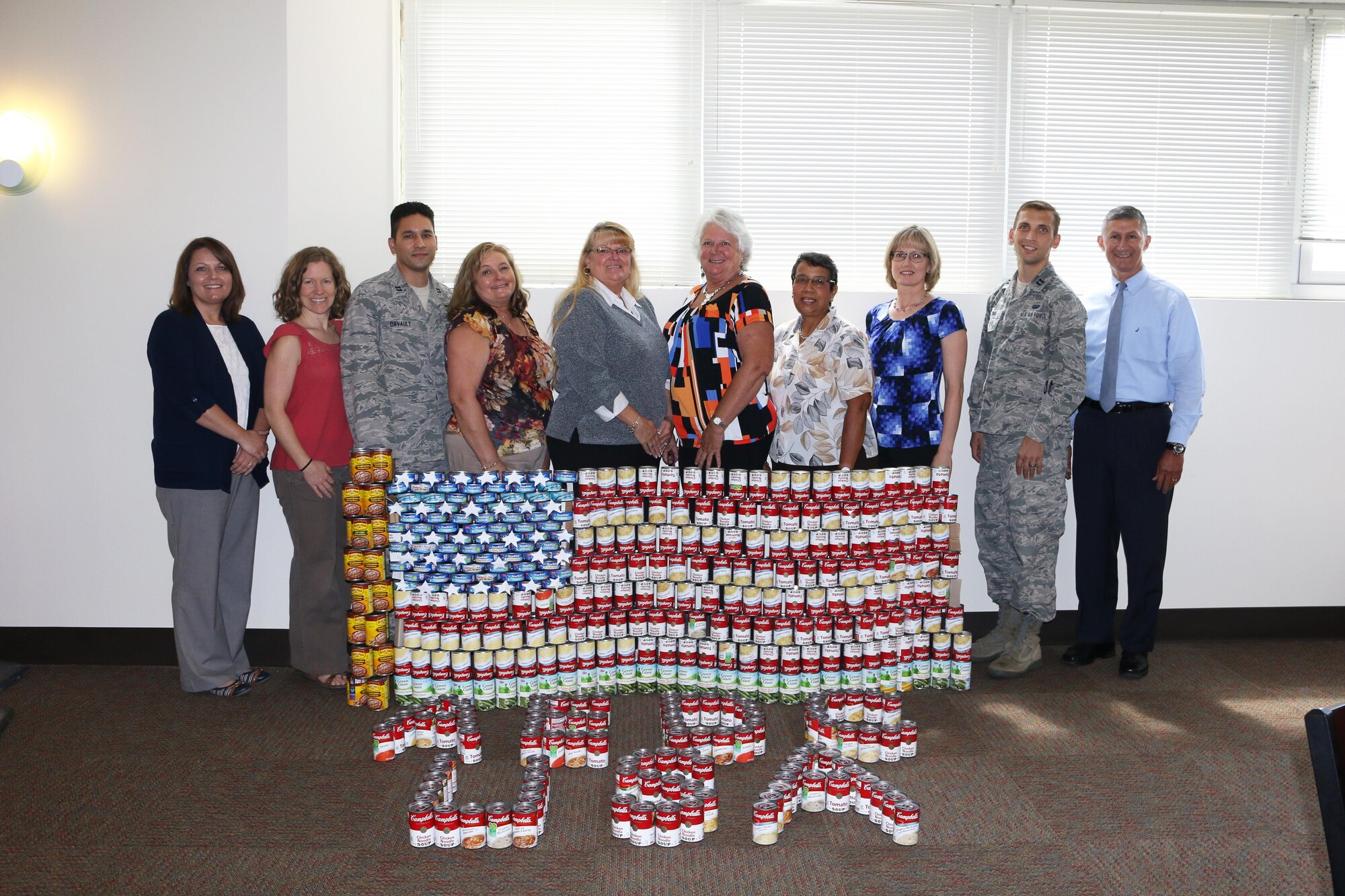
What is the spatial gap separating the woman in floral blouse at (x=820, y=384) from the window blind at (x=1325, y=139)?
Result: 2.55 meters

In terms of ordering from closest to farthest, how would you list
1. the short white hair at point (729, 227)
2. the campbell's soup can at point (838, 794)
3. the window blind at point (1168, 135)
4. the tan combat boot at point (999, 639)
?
the campbell's soup can at point (838, 794) < the short white hair at point (729, 227) < the tan combat boot at point (999, 639) < the window blind at point (1168, 135)

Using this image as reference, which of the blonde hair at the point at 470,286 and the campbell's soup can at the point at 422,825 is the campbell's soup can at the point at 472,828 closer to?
the campbell's soup can at the point at 422,825

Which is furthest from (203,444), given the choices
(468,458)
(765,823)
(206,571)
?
(765,823)

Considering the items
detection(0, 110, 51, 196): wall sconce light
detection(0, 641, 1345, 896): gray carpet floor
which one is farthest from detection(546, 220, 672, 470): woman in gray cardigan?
detection(0, 110, 51, 196): wall sconce light

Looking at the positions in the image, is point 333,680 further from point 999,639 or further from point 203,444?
point 999,639

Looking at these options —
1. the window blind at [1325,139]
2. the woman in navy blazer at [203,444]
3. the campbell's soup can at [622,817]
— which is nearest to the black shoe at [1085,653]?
the window blind at [1325,139]

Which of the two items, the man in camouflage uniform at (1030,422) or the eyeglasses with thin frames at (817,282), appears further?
the man in camouflage uniform at (1030,422)

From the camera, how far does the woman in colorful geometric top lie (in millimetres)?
3580

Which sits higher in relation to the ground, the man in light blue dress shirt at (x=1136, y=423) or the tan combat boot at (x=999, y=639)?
the man in light blue dress shirt at (x=1136, y=423)

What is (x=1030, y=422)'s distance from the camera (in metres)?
3.87

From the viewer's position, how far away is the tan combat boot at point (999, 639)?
409 centimetres

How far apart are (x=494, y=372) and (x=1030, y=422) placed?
2105 mm

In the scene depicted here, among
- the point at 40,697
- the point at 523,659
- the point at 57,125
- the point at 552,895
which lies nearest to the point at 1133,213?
the point at 523,659

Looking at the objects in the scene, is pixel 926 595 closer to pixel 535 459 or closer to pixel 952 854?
pixel 952 854
